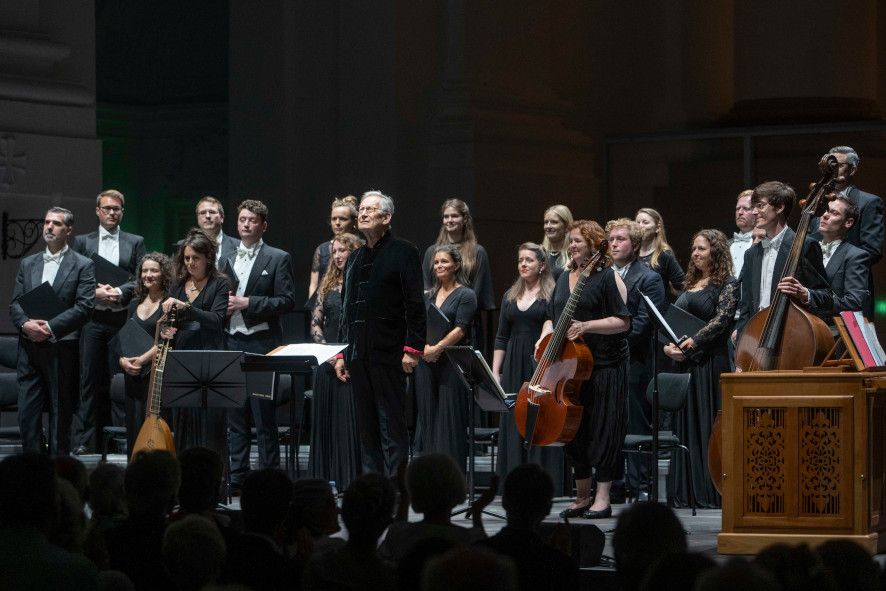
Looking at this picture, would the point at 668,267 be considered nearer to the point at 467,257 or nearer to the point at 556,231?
the point at 556,231

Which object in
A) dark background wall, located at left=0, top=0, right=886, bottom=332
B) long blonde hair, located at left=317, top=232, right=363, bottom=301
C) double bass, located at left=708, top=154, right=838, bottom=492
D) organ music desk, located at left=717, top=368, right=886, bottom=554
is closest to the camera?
organ music desk, located at left=717, top=368, right=886, bottom=554

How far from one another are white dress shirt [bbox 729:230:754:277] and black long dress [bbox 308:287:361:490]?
238cm

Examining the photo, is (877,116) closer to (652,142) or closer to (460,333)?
(652,142)

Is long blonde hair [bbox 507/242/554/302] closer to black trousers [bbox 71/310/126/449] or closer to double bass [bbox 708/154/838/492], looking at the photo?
double bass [bbox 708/154/838/492]

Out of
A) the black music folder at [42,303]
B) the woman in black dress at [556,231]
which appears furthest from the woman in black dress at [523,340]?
the black music folder at [42,303]

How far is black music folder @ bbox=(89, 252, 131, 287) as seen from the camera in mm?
10336

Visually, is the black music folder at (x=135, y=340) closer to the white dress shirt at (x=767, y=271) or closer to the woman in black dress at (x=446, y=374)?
the woman in black dress at (x=446, y=374)

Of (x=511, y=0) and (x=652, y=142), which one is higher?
(x=511, y=0)

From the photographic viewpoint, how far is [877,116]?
14.1 m

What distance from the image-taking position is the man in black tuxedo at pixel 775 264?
7098mm

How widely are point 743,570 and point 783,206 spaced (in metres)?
4.63

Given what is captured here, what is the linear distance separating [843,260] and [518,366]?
2.24 metres

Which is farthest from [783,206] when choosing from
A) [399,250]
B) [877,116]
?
[877,116]

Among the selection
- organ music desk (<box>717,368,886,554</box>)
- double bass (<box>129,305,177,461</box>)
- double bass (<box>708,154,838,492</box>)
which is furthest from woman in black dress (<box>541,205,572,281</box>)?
organ music desk (<box>717,368,886,554</box>)
